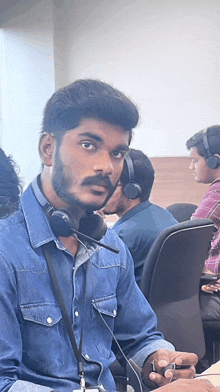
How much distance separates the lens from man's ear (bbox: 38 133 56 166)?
39.7 inches

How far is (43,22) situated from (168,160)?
1.00m

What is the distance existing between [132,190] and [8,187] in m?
0.78

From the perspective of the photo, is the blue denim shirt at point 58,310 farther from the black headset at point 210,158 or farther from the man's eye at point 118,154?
the black headset at point 210,158

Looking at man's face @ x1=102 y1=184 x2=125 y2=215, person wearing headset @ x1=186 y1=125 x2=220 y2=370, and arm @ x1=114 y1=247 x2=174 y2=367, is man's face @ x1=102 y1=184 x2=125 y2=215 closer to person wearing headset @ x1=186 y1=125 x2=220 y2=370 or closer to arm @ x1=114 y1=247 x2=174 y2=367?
person wearing headset @ x1=186 y1=125 x2=220 y2=370

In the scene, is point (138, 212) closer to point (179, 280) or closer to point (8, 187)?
point (179, 280)

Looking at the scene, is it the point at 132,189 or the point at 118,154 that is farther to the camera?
the point at 132,189

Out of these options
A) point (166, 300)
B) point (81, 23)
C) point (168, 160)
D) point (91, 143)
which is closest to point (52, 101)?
point (91, 143)

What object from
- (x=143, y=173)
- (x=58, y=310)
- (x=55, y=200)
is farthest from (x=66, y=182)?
(x=143, y=173)

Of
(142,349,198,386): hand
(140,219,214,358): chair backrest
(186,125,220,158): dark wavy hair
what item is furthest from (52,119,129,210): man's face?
(186,125,220,158): dark wavy hair

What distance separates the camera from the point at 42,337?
0.92m

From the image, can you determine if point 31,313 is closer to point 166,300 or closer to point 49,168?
point 49,168

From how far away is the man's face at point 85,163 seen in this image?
0.99 m

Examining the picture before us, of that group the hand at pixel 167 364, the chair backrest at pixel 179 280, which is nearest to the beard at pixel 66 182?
the hand at pixel 167 364

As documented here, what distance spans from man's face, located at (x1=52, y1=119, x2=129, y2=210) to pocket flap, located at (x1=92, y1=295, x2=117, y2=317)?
195 millimetres
